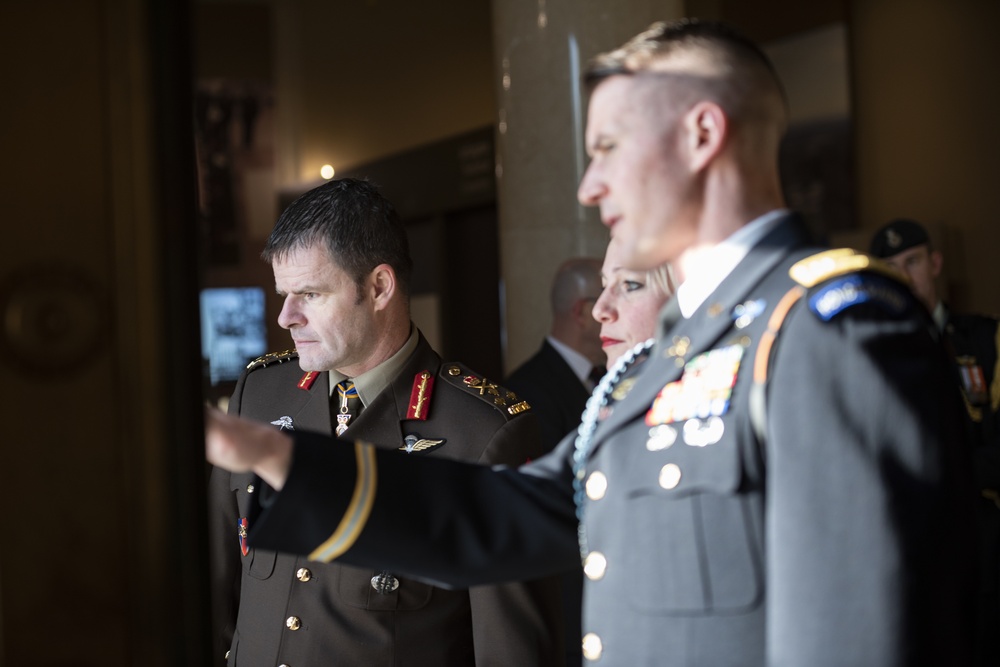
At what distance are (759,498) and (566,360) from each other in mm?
2817

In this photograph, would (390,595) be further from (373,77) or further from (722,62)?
(373,77)

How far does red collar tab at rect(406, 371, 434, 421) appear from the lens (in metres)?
2.19

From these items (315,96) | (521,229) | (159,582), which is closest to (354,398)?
(159,582)

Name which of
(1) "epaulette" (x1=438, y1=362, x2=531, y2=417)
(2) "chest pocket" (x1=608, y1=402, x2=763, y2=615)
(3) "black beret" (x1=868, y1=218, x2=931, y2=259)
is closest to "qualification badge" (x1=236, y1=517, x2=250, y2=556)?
(1) "epaulette" (x1=438, y1=362, x2=531, y2=417)

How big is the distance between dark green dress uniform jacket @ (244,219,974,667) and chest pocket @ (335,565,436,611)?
50 cm

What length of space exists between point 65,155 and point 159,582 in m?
0.29

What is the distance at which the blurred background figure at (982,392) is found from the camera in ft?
12.6

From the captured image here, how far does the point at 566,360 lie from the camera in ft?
13.3

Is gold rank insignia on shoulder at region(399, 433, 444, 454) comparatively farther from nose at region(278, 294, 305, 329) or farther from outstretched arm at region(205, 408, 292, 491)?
outstretched arm at region(205, 408, 292, 491)

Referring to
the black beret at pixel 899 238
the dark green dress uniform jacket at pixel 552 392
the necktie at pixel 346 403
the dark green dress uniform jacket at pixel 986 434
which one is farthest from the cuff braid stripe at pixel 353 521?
the black beret at pixel 899 238

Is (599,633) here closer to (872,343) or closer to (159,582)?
(872,343)

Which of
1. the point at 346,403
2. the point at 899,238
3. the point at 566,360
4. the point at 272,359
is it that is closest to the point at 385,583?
the point at 346,403

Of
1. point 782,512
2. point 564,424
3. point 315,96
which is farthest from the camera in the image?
point 315,96

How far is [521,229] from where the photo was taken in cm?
469
